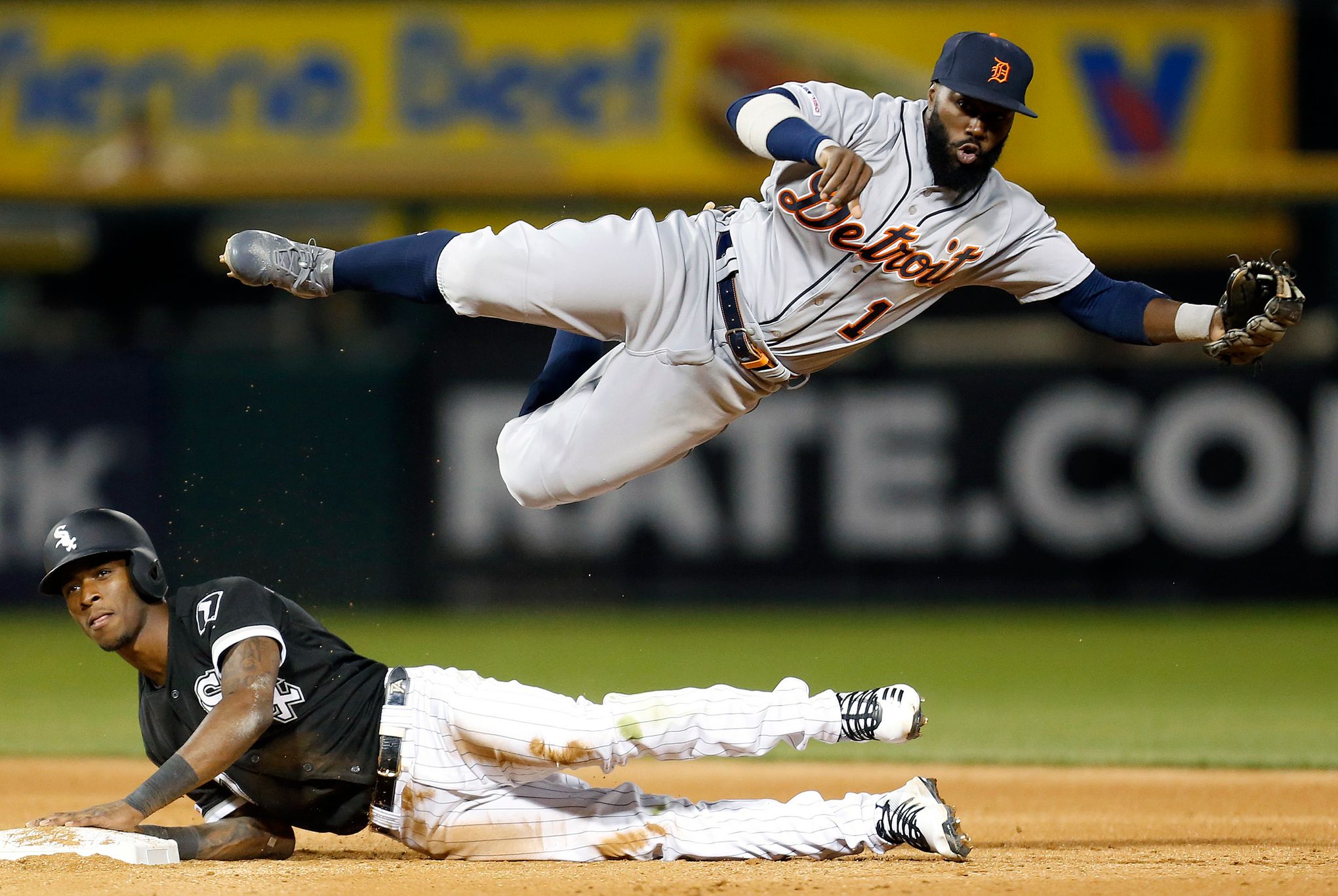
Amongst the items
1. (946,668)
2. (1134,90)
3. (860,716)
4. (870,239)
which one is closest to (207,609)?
(860,716)

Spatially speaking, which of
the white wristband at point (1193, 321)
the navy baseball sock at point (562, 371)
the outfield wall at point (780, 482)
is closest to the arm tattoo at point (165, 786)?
the navy baseball sock at point (562, 371)

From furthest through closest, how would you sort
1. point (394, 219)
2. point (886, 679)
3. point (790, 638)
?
point (394, 219)
point (790, 638)
point (886, 679)

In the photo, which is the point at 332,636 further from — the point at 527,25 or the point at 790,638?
the point at 527,25

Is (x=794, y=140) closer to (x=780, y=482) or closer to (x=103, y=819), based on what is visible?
(x=103, y=819)

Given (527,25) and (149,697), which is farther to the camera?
(527,25)

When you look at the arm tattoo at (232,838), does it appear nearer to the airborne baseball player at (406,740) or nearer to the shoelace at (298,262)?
the airborne baseball player at (406,740)

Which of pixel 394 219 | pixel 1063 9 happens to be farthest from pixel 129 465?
pixel 1063 9
